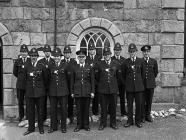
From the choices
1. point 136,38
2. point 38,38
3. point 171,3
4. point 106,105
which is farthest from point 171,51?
point 38,38

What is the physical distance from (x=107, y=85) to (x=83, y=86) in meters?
0.59

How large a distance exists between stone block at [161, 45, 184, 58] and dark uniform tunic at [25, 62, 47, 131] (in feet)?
12.5

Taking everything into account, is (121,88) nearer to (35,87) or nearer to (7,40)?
(35,87)

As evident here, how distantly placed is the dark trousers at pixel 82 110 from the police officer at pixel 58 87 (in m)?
0.34

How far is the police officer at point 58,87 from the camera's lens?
779 cm

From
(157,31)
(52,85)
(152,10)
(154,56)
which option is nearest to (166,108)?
(154,56)

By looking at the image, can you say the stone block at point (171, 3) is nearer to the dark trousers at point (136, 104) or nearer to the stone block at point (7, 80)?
the dark trousers at point (136, 104)

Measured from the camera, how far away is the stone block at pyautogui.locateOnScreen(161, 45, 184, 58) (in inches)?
382

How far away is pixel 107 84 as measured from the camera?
7934 mm

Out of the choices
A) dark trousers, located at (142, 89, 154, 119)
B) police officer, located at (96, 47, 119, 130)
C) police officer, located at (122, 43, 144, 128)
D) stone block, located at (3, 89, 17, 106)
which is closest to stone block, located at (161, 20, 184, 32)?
police officer, located at (122, 43, 144, 128)

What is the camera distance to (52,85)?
25.6ft

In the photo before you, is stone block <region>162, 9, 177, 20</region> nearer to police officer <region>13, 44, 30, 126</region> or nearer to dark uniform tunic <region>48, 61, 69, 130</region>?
dark uniform tunic <region>48, 61, 69, 130</region>

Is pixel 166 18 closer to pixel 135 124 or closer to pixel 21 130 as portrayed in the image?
pixel 135 124

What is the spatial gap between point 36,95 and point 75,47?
2.40 m
